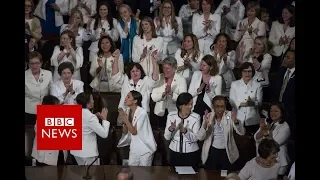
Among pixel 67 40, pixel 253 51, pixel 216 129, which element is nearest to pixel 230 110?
pixel 216 129

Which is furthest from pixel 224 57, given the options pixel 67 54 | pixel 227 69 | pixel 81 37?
pixel 67 54

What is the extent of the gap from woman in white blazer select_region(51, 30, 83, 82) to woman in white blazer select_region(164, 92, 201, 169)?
85 centimetres

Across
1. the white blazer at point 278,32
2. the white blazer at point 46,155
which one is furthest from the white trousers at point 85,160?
the white blazer at point 278,32

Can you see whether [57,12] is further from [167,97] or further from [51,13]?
[167,97]

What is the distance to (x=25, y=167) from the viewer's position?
439cm

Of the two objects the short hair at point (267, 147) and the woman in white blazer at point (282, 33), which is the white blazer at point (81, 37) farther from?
the short hair at point (267, 147)

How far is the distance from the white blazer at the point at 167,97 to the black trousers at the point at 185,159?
361mm

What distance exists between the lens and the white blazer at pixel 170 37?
4492mm

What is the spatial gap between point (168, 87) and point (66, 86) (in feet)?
2.73

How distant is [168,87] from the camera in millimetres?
4504

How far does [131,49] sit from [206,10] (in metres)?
0.71

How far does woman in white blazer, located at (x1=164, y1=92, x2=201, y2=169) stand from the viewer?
448 cm

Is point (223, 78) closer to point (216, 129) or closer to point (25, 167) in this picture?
point (216, 129)

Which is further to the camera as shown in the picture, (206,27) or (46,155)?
(206,27)
